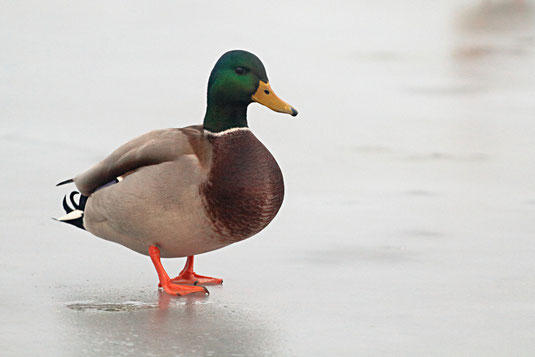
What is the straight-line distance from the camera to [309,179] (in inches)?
248

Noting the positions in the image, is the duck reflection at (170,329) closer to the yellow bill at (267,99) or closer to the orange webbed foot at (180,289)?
the orange webbed foot at (180,289)

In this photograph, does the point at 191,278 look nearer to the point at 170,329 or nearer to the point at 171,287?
the point at 171,287

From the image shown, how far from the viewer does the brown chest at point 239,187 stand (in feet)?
13.6

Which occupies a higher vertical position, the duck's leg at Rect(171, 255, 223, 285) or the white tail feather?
the white tail feather

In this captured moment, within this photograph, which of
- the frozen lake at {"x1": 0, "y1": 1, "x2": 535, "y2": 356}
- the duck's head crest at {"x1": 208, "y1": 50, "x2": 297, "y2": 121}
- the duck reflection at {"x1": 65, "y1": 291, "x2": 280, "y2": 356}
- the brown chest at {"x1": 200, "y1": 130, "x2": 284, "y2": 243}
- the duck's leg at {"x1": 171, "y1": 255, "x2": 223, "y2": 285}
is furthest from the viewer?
the duck's leg at {"x1": 171, "y1": 255, "x2": 223, "y2": 285}

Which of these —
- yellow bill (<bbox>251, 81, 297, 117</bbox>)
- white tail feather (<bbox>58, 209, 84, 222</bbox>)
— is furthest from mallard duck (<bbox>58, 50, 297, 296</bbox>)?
white tail feather (<bbox>58, 209, 84, 222</bbox>)

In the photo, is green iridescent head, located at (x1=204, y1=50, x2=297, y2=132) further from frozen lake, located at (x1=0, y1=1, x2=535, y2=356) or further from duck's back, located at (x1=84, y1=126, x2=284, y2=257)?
frozen lake, located at (x1=0, y1=1, x2=535, y2=356)

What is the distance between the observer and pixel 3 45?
411 inches

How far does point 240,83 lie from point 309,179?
82.0 inches

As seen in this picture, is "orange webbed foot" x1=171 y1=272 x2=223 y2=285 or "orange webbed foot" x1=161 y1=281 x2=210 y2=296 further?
"orange webbed foot" x1=171 y1=272 x2=223 y2=285

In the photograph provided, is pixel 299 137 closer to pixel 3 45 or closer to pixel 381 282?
pixel 381 282

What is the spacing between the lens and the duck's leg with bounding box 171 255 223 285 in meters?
4.44

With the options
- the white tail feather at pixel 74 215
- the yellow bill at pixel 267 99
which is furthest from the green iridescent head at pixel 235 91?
the white tail feather at pixel 74 215

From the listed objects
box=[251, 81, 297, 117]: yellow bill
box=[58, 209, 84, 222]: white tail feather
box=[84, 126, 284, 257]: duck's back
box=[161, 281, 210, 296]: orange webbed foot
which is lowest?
box=[161, 281, 210, 296]: orange webbed foot
